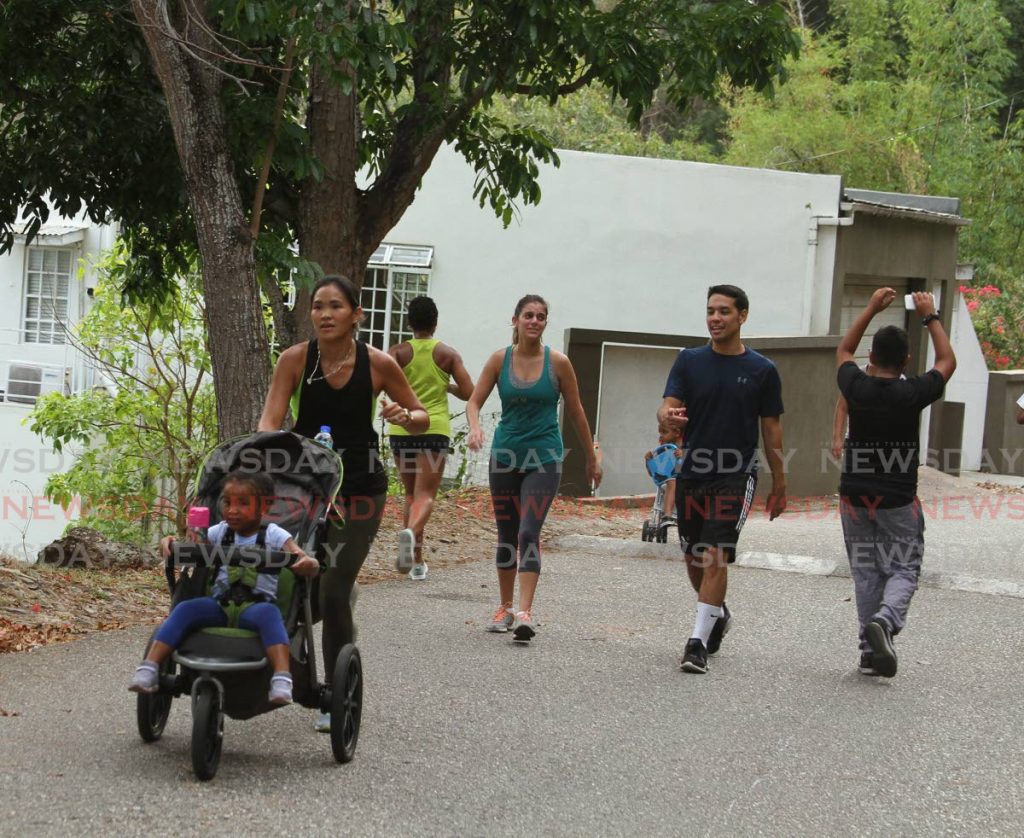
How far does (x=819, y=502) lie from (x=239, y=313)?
10065mm

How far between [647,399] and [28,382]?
7.84 meters

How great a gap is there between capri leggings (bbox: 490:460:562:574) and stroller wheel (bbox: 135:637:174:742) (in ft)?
9.82

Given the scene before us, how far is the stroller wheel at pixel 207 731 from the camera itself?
16.7ft

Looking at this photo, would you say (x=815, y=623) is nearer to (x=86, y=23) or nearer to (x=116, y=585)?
(x=116, y=585)

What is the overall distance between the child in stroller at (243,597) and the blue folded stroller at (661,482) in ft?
23.5

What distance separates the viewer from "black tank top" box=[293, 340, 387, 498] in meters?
6.07

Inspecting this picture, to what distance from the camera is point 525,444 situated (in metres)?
8.43

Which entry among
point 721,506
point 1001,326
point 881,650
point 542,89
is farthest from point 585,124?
point 881,650

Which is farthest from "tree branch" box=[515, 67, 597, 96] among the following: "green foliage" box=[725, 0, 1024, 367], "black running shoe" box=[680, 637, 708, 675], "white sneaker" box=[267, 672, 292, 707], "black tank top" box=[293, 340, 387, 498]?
"green foliage" box=[725, 0, 1024, 367]

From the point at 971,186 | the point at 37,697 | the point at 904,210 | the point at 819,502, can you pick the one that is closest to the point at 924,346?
the point at 904,210

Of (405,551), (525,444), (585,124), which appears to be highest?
(585,124)

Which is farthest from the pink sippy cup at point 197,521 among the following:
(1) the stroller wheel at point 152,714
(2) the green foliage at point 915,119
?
(2) the green foliage at point 915,119

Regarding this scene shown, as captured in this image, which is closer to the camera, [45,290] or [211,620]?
[211,620]

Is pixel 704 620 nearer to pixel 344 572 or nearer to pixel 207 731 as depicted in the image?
pixel 344 572
